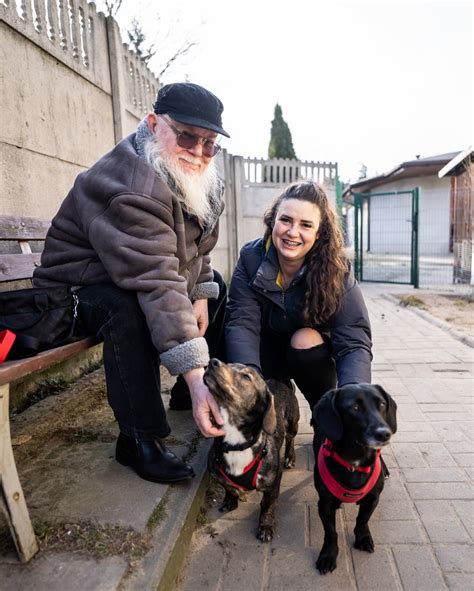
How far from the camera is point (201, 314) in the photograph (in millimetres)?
2994

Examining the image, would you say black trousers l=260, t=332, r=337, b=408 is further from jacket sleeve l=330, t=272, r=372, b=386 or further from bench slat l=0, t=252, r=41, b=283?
bench slat l=0, t=252, r=41, b=283

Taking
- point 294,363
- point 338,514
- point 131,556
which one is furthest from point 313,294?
point 131,556

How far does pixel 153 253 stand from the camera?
2.25 m

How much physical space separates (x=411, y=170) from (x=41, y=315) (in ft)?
69.4

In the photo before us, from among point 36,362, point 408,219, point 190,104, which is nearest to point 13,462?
point 36,362

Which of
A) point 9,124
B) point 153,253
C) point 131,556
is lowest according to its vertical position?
point 131,556

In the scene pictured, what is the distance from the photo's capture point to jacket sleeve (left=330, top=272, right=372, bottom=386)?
8.52 ft

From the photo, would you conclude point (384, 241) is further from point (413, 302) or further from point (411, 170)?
point (411, 170)

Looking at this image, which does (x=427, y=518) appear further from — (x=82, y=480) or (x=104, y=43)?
(x=104, y=43)

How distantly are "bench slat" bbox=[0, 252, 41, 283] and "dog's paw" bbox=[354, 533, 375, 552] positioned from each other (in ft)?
7.83

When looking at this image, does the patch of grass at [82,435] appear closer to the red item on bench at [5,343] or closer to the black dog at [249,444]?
the black dog at [249,444]

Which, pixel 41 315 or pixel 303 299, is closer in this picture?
pixel 41 315

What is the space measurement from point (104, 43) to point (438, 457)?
15.3 feet

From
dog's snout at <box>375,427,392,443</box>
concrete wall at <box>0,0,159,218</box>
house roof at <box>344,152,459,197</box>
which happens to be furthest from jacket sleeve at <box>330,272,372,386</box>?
house roof at <box>344,152,459,197</box>
